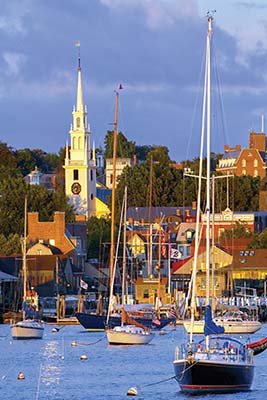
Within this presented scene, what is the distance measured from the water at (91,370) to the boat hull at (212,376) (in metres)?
0.42

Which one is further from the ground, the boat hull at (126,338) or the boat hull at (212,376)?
the boat hull at (126,338)

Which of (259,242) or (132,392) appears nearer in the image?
(132,392)

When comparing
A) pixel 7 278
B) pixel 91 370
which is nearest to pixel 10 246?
pixel 7 278

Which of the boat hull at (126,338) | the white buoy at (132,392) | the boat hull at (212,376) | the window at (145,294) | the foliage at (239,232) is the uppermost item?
the foliage at (239,232)

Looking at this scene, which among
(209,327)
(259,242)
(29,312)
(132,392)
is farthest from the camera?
(259,242)

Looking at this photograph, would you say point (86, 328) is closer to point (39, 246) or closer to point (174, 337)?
point (174, 337)

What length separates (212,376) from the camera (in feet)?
204

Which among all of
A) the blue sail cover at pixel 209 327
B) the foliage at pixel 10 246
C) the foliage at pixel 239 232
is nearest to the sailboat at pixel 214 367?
the blue sail cover at pixel 209 327

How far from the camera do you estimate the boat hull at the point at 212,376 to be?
61875 millimetres

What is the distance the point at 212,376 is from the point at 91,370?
17.6 metres

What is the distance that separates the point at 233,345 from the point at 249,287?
94619 millimetres

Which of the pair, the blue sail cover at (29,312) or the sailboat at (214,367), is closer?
the sailboat at (214,367)

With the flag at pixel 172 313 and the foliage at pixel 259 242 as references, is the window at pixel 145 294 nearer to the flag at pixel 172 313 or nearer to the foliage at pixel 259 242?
the foliage at pixel 259 242

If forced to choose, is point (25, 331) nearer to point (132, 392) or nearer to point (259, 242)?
point (132, 392)
